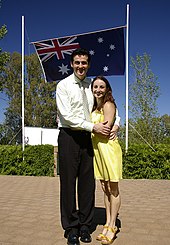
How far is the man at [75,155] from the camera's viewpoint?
3.11 metres

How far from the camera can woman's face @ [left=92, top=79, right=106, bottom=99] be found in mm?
3123

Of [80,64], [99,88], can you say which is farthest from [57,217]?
[80,64]

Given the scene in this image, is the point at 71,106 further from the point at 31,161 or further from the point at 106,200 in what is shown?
the point at 31,161

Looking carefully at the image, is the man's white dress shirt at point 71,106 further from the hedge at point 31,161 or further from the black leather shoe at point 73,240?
the hedge at point 31,161

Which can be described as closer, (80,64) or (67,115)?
(67,115)

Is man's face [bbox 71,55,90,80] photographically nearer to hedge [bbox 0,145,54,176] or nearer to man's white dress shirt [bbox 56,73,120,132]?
man's white dress shirt [bbox 56,73,120,132]

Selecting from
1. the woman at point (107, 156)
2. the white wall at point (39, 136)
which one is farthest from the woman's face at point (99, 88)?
the white wall at point (39, 136)

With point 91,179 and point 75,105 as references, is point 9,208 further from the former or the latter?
point 75,105

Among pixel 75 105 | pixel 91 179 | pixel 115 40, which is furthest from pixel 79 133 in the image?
pixel 115 40

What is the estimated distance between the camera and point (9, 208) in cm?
466

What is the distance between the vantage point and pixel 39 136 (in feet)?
58.4

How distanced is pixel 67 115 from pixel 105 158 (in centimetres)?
58

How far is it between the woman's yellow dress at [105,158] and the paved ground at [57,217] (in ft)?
2.25

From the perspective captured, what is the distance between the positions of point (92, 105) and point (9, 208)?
7.88ft
